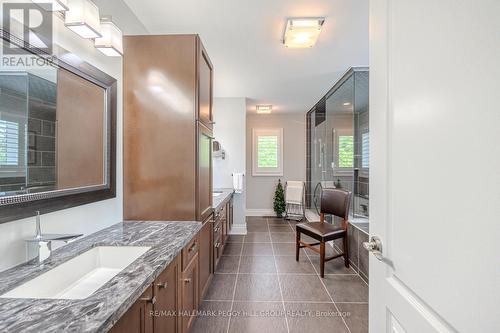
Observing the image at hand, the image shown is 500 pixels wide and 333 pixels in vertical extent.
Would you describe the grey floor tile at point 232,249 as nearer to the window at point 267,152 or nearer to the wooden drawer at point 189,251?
the wooden drawer at point 189,251

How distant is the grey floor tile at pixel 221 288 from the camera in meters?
2.27

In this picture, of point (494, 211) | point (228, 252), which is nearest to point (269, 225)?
point (228, 252)

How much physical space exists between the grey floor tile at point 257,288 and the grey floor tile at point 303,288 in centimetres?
9

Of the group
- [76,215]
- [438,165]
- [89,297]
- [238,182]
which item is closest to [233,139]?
[238,182]

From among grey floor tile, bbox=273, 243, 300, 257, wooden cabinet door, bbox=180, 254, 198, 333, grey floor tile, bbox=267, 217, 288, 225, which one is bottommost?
grey floor tile, bbox=273, 243, 300, 257

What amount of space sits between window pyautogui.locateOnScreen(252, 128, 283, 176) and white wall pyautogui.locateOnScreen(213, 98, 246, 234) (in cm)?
152

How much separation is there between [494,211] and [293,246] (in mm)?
3426

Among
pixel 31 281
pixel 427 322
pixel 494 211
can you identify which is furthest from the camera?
pixel 31 281

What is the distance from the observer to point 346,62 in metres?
2.90

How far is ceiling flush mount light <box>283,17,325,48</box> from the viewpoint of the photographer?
2.02m

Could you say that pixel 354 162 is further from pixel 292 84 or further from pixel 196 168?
pixel 196 168

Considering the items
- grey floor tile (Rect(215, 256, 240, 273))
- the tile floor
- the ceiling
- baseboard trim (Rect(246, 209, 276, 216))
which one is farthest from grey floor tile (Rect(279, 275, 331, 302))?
baseboard trim (Rect(246, 209, 276, 216))

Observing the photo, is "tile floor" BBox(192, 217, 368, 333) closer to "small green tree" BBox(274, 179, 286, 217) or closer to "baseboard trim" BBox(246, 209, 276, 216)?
"small green tree" BBox(274, 179, 286, 217)

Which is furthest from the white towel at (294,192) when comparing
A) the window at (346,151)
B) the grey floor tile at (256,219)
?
the window at (346,151)
